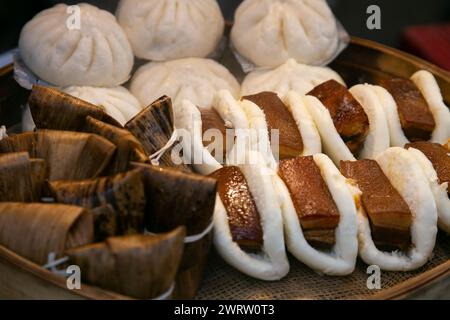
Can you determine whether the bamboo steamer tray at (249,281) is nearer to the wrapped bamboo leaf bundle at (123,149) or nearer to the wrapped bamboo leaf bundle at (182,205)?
the wrapped bamboo leaf bundle at (182,205)

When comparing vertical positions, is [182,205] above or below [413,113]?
above

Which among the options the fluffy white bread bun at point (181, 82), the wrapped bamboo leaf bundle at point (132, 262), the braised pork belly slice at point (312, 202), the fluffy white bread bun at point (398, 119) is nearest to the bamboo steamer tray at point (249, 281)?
the wrapped bamboo leaf bundle at point (132, 262)

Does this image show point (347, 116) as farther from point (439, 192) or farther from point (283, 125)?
point (439, 192)

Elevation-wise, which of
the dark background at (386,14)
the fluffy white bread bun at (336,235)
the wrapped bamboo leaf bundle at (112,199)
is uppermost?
the wrapped bamboo leaf bundle at (112,199)

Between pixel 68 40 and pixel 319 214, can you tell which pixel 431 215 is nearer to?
pixel 319 214

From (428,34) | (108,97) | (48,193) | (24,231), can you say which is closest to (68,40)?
(108,97)

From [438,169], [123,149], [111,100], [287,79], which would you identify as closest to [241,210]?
[123,149]
